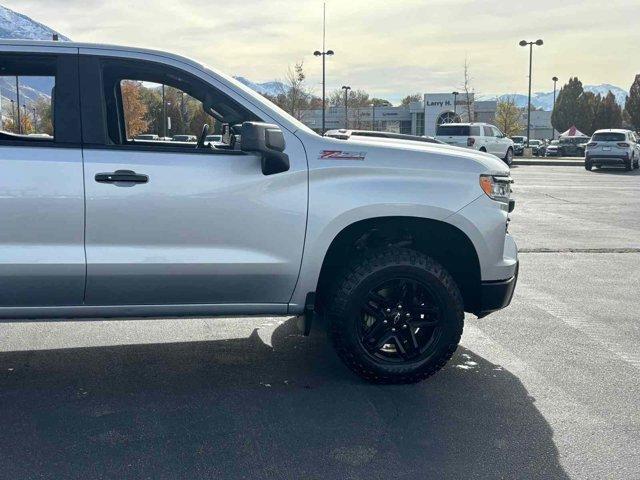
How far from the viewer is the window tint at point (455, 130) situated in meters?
30.0

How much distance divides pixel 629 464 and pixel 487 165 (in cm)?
192

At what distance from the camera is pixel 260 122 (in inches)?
169

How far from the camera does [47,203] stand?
13.2ft

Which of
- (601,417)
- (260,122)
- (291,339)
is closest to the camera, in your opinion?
(601,417)

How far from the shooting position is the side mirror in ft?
13.1

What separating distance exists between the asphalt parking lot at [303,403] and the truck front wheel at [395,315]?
17cm

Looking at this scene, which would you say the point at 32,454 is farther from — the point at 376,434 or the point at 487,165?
the point at 487,165

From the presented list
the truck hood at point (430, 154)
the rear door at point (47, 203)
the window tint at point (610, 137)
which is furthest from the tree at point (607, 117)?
the rear door at point (47, 203)

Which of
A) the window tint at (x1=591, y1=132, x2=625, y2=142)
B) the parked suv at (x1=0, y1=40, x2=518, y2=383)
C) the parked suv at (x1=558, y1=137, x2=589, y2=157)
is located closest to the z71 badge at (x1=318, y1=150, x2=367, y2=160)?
the parked suv at (x1=0, y1=40, x2=518, y2=383)

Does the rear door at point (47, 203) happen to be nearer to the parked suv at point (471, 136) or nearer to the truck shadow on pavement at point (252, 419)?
the truck shadow on pavement at point (252, 419)

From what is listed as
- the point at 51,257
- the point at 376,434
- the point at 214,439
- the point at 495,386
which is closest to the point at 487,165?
the point at 495,386

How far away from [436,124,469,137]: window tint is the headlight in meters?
26.1

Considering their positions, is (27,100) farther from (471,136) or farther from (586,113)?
(586,113)

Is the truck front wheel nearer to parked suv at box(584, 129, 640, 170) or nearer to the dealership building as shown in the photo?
parked suv at box(584, 129, 640, 170)
